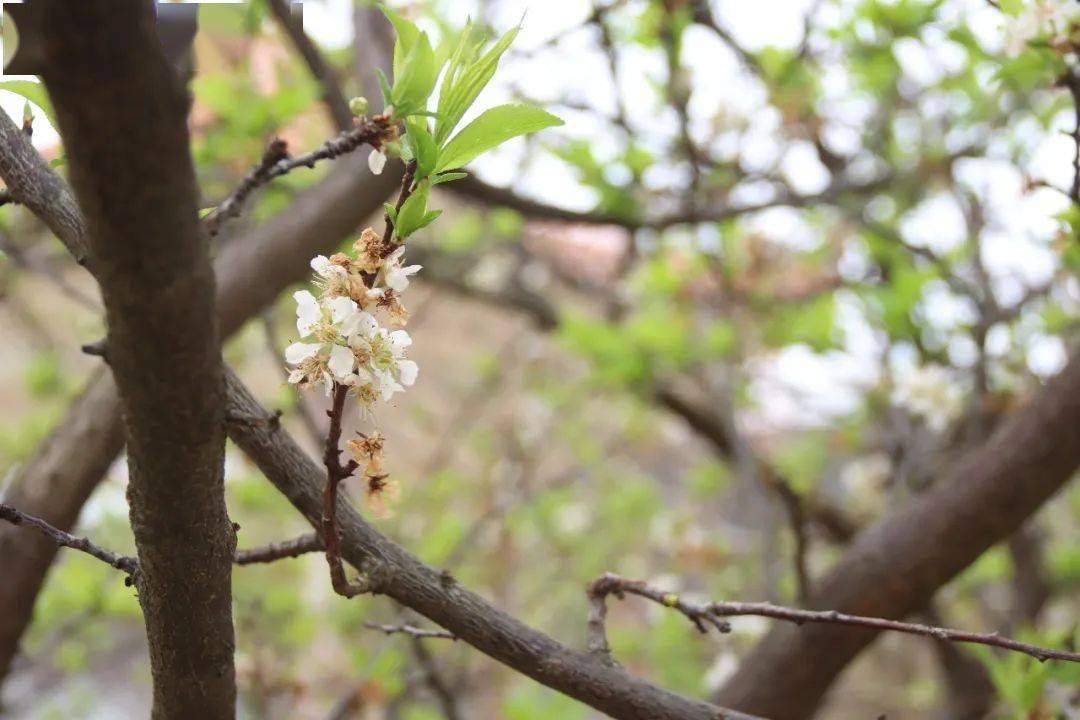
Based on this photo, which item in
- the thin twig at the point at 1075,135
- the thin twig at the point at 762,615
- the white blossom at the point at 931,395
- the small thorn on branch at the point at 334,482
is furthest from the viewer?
the white blossom at the point at 931,395

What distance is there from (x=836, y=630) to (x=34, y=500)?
1.00m

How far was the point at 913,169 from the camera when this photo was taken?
91.8 inches

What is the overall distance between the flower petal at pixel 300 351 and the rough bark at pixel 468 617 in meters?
0.09

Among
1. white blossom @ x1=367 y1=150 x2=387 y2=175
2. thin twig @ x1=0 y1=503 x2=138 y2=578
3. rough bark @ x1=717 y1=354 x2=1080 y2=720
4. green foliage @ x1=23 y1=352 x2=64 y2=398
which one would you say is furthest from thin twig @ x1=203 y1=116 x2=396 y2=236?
green foliage @ x1=23 y1=352 x2=64 y2=398

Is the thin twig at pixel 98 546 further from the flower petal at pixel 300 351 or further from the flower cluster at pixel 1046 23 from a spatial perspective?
the flower cluster at pixel 1046 23

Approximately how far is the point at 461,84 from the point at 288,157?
7.3 inches

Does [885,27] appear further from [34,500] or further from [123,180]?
[123,180]

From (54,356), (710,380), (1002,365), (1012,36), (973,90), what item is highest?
(973,90)

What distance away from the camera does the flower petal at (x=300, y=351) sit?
55cm

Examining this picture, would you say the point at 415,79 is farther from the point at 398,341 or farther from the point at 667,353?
the point at 667,353

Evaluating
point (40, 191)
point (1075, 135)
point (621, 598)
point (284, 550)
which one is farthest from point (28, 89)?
point (1075, 135)

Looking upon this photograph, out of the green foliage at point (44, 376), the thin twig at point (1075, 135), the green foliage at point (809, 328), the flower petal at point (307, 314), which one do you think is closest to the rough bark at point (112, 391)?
the flower petal at point (307, 314)

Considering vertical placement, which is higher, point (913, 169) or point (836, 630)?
point (913, 169)

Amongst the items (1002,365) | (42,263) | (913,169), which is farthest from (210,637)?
(913,169)
